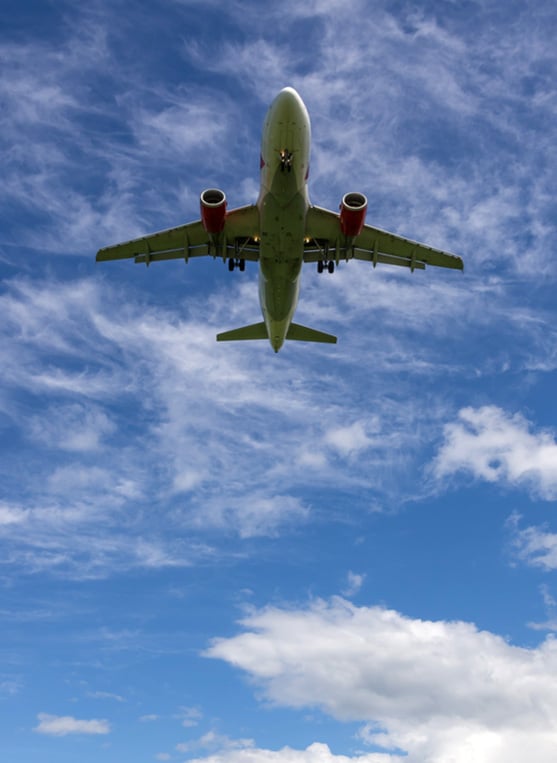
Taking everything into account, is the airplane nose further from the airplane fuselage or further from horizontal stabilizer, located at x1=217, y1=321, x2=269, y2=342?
horizontal stabilizer, located at x1=217, y1=321, x2=269, y2=342

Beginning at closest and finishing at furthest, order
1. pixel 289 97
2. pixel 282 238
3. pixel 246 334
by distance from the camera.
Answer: pixel 289 97, pixel 282 238, pixel 246 334

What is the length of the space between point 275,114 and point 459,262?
46.7ft

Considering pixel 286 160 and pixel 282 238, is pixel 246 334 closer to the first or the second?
pixel 282 238

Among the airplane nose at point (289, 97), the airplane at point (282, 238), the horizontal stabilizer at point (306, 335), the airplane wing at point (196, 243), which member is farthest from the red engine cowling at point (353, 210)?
the horizontal stabilizer at point (306, 335)

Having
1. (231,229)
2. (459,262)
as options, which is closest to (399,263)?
(459,262)

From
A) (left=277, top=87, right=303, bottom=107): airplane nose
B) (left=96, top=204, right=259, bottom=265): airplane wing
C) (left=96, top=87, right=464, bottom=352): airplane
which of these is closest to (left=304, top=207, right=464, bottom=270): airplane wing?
(left=96, top=87, right=464, bottom=352): airplane

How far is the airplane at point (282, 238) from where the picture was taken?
33.8 meters

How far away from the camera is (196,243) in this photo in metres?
42.6

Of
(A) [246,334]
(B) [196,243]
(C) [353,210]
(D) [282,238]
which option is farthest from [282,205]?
(A) [246,334]

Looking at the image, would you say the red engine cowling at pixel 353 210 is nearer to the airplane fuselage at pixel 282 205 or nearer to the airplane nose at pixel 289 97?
the airplane fuselage at pixel 282 205

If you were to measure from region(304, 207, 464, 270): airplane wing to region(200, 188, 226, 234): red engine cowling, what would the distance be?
13.4 ft

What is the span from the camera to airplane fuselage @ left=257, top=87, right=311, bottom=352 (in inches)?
1298

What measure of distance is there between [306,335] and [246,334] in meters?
3.25

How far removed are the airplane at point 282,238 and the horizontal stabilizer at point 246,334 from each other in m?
0.05
